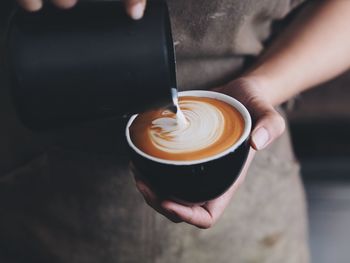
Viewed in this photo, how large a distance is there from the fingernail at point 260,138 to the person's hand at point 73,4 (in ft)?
0.90

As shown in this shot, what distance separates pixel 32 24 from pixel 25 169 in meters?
0.52

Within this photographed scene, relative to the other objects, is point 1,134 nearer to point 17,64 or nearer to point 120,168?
point 120,168

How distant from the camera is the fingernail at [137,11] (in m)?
0.70

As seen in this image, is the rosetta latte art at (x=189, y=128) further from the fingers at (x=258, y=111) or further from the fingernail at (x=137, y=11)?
the fingernail at (x=137, y=11)

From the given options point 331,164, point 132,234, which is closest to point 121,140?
point 132,234

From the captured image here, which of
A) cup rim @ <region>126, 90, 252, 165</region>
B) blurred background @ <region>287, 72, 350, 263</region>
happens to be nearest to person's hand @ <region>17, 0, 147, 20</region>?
cup rim @ <region>126, 90, 252, 165</region>

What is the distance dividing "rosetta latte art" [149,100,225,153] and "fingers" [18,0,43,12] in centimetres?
30

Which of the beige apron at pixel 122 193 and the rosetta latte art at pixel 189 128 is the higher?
the rosetta latte art at pixel 189 128

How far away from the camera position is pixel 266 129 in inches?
33.0

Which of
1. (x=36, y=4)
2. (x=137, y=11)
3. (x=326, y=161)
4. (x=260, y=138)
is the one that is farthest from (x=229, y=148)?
(x=326, y=161)

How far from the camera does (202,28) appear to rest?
1024 mm

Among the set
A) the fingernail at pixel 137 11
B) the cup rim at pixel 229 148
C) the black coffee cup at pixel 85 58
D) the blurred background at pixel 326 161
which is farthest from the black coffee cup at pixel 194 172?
the blurred background at pixel 326 161

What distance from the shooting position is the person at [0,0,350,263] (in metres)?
1.08

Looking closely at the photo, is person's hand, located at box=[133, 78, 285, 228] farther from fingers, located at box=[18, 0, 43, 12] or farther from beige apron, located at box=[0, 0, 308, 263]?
fingers, located at box=[18, 0, 43, 12]
